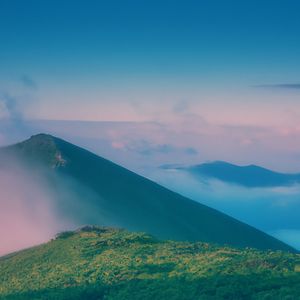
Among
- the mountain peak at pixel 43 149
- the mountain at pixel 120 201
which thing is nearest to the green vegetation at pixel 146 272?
the mountain at pixel 120 201

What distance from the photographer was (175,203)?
5759 centimetres

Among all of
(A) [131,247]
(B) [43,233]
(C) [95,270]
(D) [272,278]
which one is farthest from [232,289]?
(B) [43,233]

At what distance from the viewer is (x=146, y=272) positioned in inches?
1097

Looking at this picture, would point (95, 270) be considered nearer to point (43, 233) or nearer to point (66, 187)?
point (43, 233)

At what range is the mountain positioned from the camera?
49.4 m

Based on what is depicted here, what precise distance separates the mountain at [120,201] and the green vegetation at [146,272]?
518 inches

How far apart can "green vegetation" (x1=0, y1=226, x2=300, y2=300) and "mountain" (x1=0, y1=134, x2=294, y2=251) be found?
13.2m

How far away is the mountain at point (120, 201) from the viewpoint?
4944cm

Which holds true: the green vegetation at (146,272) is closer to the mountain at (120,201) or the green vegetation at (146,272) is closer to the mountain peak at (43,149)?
the mountain at (120,201)

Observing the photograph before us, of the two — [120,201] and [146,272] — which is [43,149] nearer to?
[120,201]

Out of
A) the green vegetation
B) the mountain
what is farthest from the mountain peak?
the green vegetation

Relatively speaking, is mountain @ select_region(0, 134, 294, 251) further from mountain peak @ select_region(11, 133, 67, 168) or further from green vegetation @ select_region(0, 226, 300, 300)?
green vegetation @ select_region(0, 226, 300, 300)

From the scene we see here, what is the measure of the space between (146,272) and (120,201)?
25.7 meters

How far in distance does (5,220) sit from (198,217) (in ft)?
59.6
